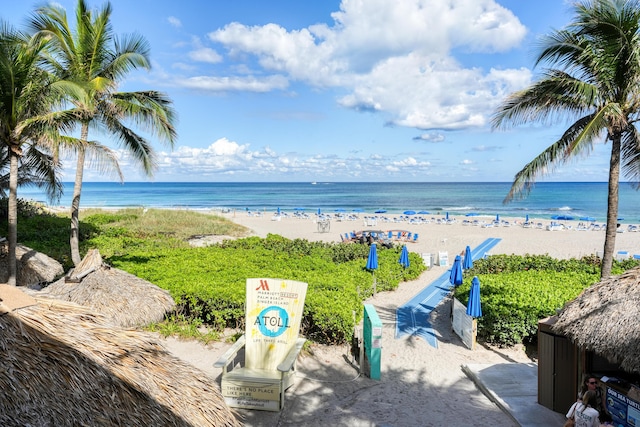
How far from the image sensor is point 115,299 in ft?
26.2

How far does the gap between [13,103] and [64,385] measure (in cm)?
750

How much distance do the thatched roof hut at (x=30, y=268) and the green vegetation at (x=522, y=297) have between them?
401 inches

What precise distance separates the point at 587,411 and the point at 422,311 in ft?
19.7

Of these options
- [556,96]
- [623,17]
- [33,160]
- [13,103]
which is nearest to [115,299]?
[13,103]

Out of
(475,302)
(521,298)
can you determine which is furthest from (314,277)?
(521,298)

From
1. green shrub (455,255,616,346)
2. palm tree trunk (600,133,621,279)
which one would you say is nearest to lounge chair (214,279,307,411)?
green shrub (455,255,616,346)

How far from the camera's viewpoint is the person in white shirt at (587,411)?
4.75 metres

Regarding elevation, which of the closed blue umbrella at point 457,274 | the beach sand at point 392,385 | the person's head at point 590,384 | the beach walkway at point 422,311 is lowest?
the beach sand at point 392,385

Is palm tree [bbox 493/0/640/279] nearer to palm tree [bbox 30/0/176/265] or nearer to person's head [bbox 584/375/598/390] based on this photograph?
person's head [bbox 584/375/598/390]

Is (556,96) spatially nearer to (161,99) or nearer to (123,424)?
(123,424)

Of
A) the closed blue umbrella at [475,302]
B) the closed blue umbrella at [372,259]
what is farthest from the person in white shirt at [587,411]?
the closed blue umbrella at [372,259]

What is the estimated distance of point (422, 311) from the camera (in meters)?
10.8

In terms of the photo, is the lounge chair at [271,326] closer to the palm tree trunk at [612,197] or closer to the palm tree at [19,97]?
the palm tree at [19,97]

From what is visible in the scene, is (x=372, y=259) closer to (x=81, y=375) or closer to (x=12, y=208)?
(x=12, y=208)
